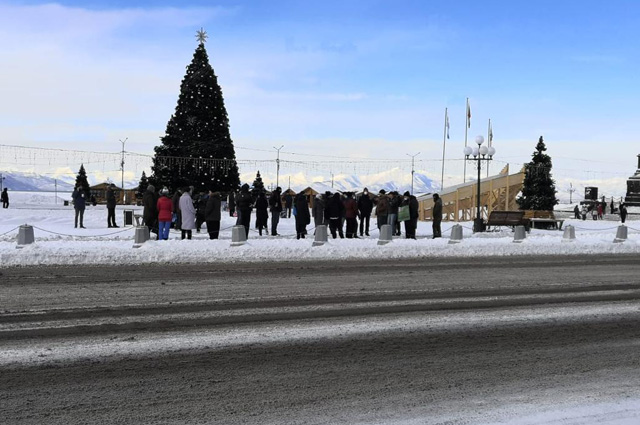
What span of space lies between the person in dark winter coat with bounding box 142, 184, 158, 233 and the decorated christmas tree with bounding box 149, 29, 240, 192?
2088 cm

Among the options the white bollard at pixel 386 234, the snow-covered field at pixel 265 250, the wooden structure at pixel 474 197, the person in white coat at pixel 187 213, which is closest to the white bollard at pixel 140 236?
the snow-covered field at pixel 265 250

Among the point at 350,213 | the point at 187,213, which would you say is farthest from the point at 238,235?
the point at 350,213

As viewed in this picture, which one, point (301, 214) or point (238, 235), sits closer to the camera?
point (238, 235)

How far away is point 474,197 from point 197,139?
1850 cm

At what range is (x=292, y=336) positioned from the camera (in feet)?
22.6

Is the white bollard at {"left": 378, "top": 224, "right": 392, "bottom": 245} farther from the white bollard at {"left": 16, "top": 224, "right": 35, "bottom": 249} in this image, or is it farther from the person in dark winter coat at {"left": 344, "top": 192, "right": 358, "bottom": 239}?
the white bollard at {"left": 16, "top": 224, "right": 35, "bottom": 249}

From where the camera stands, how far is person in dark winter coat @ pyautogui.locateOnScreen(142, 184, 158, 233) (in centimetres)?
2008

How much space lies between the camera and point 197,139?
1689 inches

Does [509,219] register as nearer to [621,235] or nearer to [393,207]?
[621,235]

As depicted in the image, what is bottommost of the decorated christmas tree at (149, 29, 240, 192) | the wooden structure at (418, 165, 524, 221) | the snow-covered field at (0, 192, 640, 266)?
the snow-covered field at (0, 192, 640, 266)

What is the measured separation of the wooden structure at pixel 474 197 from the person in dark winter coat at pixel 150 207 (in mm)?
24093

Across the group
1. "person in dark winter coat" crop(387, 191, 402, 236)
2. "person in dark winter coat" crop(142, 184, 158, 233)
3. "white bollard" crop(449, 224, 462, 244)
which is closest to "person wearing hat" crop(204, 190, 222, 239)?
"person in dark winter coat" crop(142, 184, 158, 233)

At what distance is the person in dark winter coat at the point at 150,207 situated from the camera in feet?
65.9

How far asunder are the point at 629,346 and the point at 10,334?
6247 millimetres
